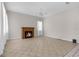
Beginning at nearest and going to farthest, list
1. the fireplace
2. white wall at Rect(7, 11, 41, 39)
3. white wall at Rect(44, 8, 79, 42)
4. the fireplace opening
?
white wall at Rect(44, 8, 79, 42) → white wall at Rect(7, 11, 41, 39) → the fireplace → the fireplace opening

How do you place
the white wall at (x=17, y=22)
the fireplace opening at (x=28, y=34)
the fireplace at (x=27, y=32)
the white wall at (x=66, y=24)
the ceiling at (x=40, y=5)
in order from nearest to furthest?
1. the ceiling at (x=40, y=5)
2. the white wall at (x=66, y=24)
3. the white wall at (x=17, y=22)
4. the fireplace at (x=27, y=32)
5. the fireplace opening at (x=28, y=34)

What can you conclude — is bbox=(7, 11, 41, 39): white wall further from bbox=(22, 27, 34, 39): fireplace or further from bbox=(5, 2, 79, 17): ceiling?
bbox=(5, 2, 79, 17): ceiling

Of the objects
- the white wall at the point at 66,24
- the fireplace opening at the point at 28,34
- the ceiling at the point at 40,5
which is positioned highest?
the ceiling at the point at 40,5

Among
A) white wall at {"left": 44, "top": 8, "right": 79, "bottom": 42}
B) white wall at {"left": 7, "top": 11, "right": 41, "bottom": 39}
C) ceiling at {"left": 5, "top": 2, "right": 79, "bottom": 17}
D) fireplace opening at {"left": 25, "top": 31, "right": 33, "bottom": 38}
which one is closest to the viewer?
ceiling at {"left": 5, "top": 2, "right": 79, "bottom": 17}

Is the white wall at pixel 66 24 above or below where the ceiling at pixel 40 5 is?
below

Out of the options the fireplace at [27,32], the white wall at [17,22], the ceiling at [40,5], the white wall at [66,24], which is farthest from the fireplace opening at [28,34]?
the ceiling at [40,5]

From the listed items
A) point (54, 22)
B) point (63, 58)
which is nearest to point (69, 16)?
point (54, 22)

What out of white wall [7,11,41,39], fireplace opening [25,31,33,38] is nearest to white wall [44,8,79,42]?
fireplace opening [25,31,33,38]

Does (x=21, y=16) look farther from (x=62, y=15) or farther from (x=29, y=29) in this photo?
(x=62, y=15)

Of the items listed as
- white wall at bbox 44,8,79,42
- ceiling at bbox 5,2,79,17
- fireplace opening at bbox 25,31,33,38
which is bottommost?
fireplace opening at bbox 25,31,33,38

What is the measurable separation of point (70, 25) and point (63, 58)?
457cm

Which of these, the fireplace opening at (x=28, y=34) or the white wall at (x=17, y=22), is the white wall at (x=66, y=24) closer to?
the fireplace opening at (x=28, y=34)

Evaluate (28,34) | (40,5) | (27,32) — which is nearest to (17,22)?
(27,32)

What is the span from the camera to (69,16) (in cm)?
801
